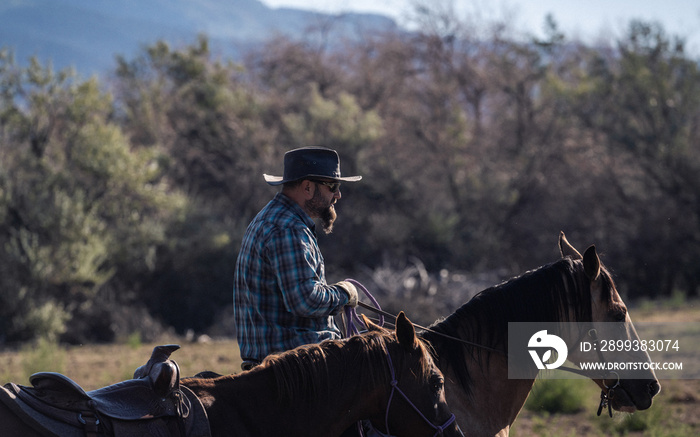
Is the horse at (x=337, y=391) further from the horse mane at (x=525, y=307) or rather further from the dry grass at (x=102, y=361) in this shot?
the dry grass at (x=102, y=361)

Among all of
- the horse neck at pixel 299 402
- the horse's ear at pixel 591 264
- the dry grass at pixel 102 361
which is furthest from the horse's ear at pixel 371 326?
the dry grass at pixel 102 361

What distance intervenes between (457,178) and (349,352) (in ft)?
68.4

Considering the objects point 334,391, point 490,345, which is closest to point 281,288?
point 334,391

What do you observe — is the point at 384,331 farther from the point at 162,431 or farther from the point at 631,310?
the point at 631,310

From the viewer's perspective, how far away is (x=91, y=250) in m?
16.0

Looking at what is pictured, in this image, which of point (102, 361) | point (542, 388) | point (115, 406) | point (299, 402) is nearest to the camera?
point (115, 406)

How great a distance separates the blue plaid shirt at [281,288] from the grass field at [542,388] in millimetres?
2144

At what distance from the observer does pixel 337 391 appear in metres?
3.16

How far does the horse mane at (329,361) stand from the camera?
122 inches

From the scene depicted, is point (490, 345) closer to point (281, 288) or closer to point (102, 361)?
point (281, 288)

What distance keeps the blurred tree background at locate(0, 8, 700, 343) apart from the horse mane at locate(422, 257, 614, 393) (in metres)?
11.4

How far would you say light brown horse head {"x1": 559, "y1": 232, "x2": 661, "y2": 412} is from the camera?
418 cm

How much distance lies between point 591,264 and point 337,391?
1744mm

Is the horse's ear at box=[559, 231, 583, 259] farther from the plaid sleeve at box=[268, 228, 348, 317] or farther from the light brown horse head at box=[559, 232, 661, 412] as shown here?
the plaid sleeve at box=[268, 228, 348, 317]
